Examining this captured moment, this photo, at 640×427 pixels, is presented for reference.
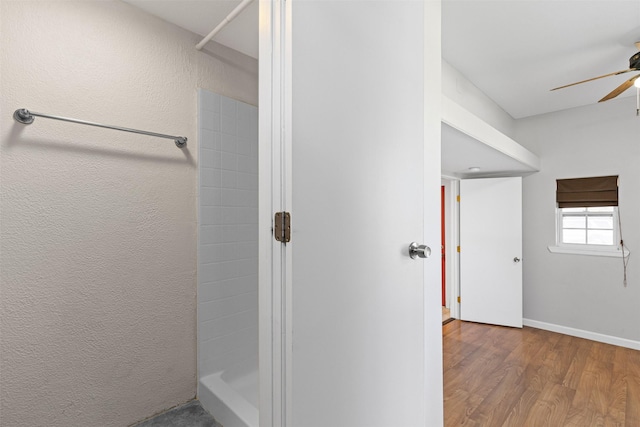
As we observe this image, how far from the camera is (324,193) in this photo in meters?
0.77

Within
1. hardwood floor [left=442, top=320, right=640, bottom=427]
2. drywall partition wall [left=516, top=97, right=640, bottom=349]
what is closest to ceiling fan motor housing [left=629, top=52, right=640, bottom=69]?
drywall partition wall [left=516, top=97, right=640, bottom=349]

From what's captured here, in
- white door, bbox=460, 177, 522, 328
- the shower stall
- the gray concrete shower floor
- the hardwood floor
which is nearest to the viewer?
the gray concrete shower floor

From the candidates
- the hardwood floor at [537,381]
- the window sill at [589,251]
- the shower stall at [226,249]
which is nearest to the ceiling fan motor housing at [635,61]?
the window sill at [589,251]

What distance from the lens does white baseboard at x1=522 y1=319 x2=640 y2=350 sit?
3232mm

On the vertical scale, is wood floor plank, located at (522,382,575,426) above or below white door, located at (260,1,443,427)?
below

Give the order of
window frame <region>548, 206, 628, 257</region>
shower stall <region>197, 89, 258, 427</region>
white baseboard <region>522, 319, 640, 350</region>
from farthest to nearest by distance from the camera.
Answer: window frame <region>548, 206, 628, 257</region> < white baseboard <region>522, 319, 640, 350</region> < shower stall <region>197, 89, 258, 427</region>

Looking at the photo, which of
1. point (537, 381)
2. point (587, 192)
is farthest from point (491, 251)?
point (537, 381)

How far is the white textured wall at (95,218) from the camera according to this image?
1.36m

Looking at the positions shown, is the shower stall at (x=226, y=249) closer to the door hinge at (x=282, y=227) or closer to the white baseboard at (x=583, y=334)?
the door hinge at (x=282, y=227)

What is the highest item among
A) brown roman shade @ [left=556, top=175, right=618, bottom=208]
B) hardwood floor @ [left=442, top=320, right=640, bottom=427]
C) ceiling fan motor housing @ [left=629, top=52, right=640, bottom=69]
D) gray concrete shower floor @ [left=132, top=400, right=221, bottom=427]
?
ceiling fan motor housing @ [left=629, top=52, right=640, bottom=69]

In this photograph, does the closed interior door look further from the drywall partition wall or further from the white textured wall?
the drywall partition wall

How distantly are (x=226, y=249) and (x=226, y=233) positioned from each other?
107 mm

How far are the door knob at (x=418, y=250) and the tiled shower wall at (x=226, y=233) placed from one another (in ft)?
4.56

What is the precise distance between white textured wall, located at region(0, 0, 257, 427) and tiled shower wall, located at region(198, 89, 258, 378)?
74mm
